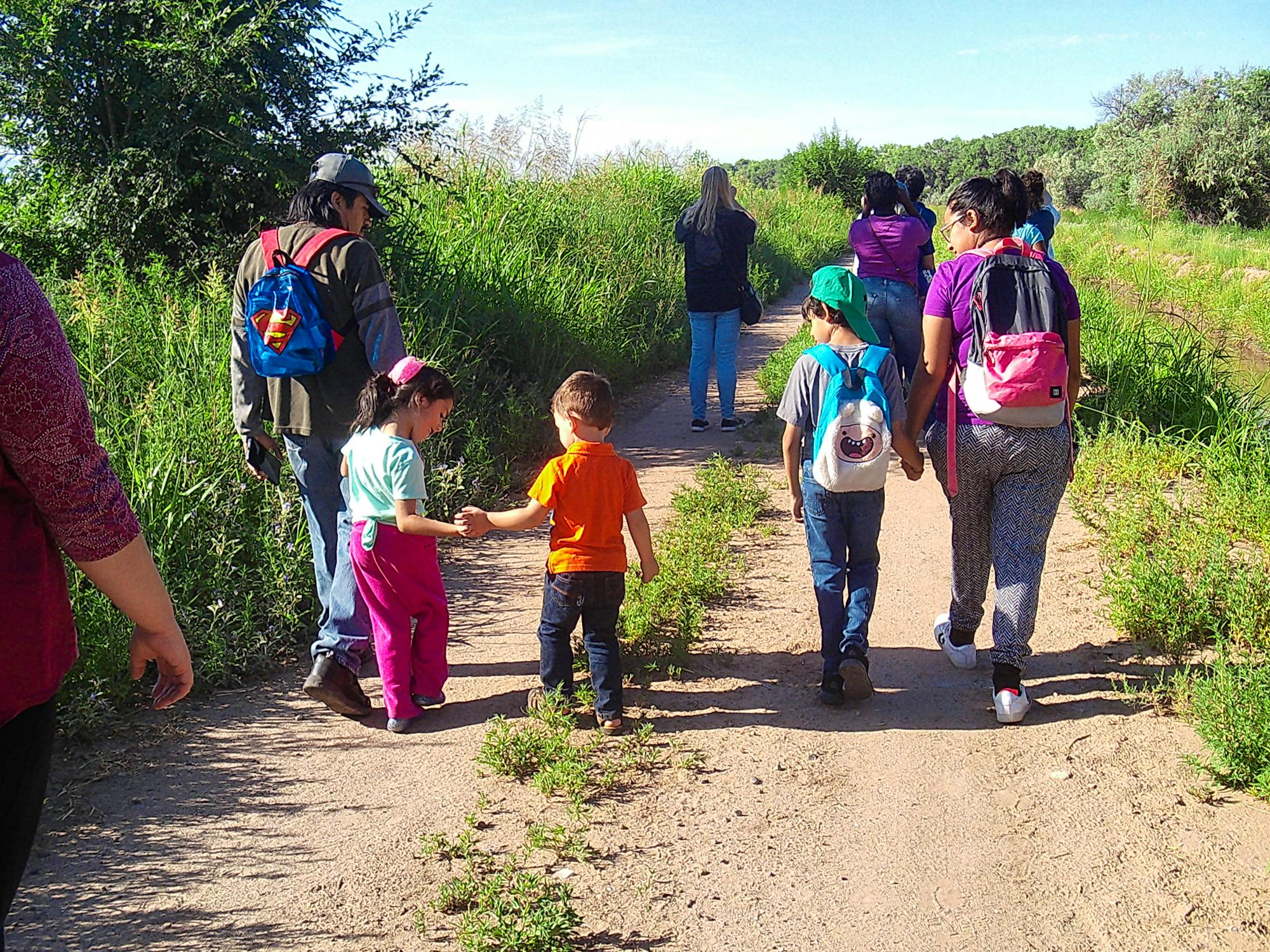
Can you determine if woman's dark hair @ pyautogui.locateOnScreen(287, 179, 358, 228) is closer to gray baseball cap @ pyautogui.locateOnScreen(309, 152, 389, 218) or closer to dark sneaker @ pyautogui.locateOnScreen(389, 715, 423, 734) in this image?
gray baseball cap @ pyautogui.locateOnScreen(309, 152, 389, 218)

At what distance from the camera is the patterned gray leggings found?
12.9 feet

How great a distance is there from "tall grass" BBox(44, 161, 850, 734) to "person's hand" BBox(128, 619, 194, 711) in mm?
2021

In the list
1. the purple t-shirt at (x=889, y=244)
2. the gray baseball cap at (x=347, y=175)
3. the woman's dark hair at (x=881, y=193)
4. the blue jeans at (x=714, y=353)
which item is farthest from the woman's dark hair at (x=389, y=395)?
the blue jeans at (x=714, y=353)

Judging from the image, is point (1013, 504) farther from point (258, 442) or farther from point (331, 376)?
point (258, 442)

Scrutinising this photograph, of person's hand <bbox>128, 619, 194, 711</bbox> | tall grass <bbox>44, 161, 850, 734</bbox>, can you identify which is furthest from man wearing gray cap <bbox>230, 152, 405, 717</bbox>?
person's hand <bbox>128, 619, 194, 711</bbox>

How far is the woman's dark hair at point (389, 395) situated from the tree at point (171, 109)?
3373 mm

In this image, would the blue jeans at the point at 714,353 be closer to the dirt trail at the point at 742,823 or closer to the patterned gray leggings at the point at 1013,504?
the dirt trail at the point at 742,823

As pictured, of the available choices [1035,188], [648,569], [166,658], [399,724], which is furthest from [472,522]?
[1035,188]

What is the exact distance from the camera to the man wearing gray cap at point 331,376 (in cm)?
399

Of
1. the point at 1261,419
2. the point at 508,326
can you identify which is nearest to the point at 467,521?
the point at 508,326

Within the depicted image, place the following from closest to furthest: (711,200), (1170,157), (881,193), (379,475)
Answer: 1. (379,475)
2. (881,193)
3. (711,200)
4. (1170,157)

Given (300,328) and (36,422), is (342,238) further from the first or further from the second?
(36,422)

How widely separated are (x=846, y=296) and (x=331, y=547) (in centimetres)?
220

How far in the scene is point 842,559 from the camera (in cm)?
418
